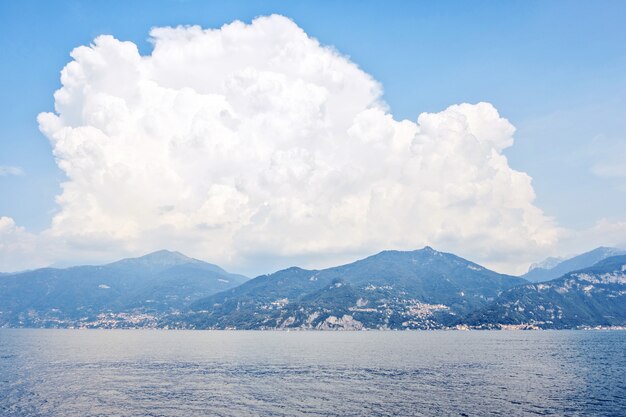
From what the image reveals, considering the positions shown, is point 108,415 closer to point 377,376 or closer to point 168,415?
point 168,415

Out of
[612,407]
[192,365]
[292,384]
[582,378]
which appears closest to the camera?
[612,407]

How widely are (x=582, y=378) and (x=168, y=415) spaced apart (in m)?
112

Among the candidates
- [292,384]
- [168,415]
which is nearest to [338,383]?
[292,384]

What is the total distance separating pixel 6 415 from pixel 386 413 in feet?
226

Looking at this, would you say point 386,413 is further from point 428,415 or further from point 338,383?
point 338,383

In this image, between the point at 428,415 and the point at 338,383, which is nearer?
the point at 428,415

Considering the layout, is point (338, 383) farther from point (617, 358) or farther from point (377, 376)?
point (617, 358)

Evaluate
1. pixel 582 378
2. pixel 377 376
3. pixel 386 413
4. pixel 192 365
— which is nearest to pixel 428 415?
pixel 386 413

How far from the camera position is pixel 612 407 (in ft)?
287

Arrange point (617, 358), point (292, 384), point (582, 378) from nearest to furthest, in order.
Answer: point (292, 384)
point (582, 378)
point (617, 358)

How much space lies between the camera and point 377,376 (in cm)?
13425

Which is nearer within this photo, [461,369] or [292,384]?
[292,384]

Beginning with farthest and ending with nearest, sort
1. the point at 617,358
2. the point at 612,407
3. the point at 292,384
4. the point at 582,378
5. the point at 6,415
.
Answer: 1. the point at 617,358
2. the point at 582,378
3. the point at 292,384
4. the point at 612,407
5. the point at 6,415

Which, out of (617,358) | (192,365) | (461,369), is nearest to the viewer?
(461,369)
